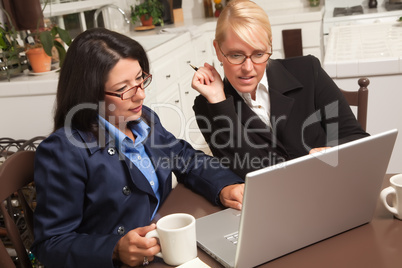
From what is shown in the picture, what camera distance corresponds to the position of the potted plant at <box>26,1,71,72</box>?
96.4 inches

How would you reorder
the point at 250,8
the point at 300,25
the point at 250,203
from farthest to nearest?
the point at 300,25 < the point at 250,8 < the point at 250,203

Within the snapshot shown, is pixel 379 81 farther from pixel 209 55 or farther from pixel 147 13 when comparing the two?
pixel 147 13

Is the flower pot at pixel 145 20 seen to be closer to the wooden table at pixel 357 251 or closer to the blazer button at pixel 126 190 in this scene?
the blazer button at pixel 126 190

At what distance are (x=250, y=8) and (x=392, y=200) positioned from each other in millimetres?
694

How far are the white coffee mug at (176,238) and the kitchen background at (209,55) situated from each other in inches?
58.2

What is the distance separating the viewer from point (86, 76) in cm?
124

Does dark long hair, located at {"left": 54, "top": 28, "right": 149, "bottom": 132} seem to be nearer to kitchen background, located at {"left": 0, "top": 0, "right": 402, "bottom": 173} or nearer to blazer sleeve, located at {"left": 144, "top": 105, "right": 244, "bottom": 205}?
blazer sleeve, located at {"left": 144, "top": 105, "right": 244, "bottom": 205}

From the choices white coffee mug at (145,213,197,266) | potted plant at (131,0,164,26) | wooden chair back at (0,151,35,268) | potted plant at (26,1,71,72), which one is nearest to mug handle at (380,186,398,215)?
white coffee mug at (145,213,197,266)

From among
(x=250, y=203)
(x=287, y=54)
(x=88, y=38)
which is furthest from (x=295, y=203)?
(x=287, y=54)

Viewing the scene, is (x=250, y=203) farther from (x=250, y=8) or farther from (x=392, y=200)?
(x=250, y=8)

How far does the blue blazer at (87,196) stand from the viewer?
43.7 inches

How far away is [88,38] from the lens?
127 centimetres

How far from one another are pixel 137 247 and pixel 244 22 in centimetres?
76

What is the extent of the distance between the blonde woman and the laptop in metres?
0.46
